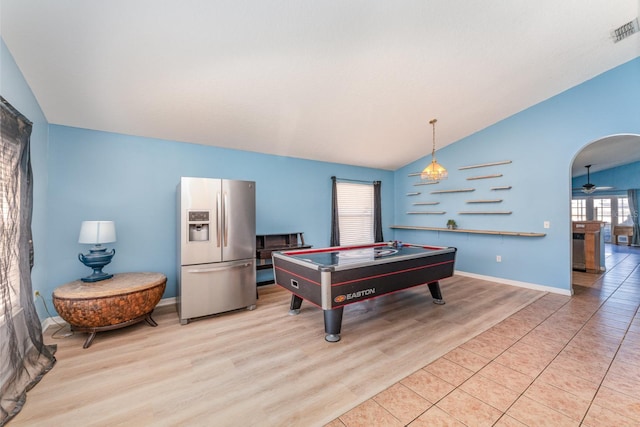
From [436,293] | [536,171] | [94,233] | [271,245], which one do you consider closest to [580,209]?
[536,171]

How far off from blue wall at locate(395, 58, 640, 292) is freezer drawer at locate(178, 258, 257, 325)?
4.36 meters

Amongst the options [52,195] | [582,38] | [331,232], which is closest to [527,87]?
[582,38]

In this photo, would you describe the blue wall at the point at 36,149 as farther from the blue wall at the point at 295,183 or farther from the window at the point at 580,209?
the window at the point at 580,209

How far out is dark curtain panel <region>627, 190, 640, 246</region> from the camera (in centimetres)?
869

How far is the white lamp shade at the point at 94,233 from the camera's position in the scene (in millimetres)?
2744

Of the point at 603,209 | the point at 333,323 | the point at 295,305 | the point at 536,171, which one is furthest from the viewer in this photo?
the point at 603,209

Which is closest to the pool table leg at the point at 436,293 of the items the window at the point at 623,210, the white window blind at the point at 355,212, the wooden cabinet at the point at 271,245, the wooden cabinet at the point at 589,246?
the wooden cabinet at the point at 271,245

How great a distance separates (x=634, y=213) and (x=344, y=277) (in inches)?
489

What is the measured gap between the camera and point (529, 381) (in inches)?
77.2

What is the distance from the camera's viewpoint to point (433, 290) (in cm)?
366

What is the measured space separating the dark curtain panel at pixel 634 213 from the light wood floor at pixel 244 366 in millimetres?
9638

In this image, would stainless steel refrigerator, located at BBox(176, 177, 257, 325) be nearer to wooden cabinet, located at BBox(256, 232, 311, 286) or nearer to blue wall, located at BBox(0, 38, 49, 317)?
wooden cabinet, located at BBox(256, 232, 311, 286)

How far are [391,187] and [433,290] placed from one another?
350 cm

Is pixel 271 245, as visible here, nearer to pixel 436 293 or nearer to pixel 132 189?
pixel 132 189
